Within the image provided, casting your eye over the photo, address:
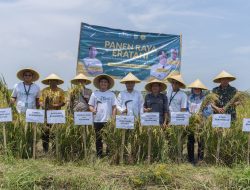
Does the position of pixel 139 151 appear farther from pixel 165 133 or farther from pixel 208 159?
pixel 208 159

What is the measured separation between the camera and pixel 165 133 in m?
7.48

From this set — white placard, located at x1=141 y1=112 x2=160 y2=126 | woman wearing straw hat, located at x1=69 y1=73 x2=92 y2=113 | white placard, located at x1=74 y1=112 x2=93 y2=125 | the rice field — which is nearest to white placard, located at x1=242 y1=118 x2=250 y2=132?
the rice field

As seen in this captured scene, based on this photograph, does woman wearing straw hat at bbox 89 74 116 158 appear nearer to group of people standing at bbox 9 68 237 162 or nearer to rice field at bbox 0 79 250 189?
group of people standing at bbox 9 68 237 162

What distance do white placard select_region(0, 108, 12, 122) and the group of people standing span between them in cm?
51

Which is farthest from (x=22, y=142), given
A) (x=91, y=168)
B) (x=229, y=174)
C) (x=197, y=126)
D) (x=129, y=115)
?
(x=229, y=174)

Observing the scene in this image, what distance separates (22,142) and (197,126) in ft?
10.6

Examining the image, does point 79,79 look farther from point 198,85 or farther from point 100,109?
point 198,85

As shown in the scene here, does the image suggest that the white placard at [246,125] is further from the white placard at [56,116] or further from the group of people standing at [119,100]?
the white placard at [56,116]

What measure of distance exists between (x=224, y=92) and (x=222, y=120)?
682 millimetres

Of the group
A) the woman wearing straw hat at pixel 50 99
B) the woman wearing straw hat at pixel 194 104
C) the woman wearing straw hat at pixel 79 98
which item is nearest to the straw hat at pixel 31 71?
the woman wearing straw hat at pixel 50 99

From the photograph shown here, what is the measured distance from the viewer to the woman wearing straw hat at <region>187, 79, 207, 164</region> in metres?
7.71

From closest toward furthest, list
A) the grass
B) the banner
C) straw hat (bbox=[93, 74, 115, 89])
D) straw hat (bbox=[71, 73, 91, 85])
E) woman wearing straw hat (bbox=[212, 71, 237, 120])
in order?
the grass
woman wearing straw hat (bbox=[212, 71, 237, 120])
straw hat (bbox=[93, 74, 115, 89])
straw hat (bbox=[71, 73, 91, 85])
the banner

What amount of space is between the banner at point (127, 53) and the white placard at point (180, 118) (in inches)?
170

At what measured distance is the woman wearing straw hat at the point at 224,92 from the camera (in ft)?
24.8
